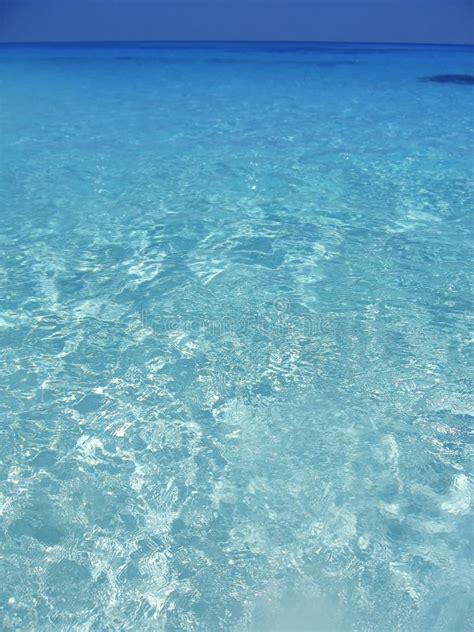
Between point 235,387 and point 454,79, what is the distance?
22.6ft

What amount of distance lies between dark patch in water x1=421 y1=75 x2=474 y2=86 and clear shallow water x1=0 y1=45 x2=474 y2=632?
2762 millimetres

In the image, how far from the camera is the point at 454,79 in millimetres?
7902

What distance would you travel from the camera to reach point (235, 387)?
98.8 inches

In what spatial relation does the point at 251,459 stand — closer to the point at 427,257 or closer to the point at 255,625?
the point at 255,625

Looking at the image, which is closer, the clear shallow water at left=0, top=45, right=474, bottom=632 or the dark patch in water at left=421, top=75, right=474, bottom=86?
the clear shallow water at left=0, top=45, right=474, bottom=632

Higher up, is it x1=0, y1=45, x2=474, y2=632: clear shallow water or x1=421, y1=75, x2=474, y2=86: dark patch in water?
x1=421, y1=75, x2=474, y2=86: dark patch in water

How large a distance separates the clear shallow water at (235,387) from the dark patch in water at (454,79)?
276cm

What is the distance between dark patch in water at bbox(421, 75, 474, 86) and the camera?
25.4 ft

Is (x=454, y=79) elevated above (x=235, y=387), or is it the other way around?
(x=454, y=79)

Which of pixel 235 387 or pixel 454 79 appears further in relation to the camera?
pixel 454 79

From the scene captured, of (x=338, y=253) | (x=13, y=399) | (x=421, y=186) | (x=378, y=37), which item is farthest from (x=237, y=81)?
(x=13, y=399)

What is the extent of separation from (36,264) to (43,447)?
156 cm

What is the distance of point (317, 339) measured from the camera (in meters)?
2.81

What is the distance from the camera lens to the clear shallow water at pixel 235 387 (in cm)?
176
